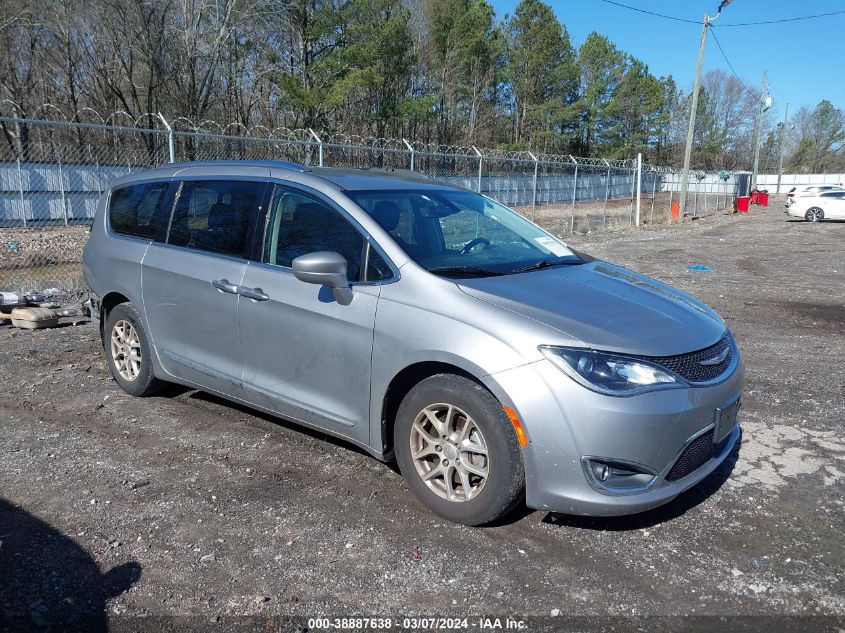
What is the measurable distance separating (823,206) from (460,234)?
30.0m

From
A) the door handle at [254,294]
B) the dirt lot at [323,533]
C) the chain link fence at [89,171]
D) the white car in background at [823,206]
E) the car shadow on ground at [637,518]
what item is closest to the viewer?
the dirt lot at [323,533]

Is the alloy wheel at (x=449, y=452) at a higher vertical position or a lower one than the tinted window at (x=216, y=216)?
lower

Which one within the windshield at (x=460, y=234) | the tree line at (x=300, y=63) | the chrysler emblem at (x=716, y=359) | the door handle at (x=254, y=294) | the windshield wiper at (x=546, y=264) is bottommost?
the chrysler emblem at (x=716, y=359)

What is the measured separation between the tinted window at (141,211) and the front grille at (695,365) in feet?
11.7

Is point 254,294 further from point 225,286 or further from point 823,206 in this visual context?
point 823,206

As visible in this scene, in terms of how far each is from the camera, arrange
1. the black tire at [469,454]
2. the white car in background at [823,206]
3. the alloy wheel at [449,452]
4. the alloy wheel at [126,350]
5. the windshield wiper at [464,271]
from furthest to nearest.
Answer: the white car in background at [823,206]
the alloy wheel at [126,350]
the windshield wiper at [464,271]
the alloy wheel at [449,452]
the black tire at [469,454]

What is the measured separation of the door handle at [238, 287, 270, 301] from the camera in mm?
4012

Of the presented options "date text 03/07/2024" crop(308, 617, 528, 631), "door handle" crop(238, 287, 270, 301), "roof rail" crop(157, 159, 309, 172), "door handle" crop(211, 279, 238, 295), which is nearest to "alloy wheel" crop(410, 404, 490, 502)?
"date text 03/07/2024" crop(308, 617, 528, 631)

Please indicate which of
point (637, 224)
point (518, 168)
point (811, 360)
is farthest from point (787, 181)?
point (811, 360)

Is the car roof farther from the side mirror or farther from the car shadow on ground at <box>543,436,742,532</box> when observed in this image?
the car shadow on ground at <box>543,436,742,532</box>

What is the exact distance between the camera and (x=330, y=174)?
13.9 ft

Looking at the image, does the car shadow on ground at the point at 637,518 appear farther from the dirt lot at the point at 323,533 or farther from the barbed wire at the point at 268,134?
the barbed wire at the point at 268,134

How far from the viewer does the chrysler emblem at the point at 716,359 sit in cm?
329

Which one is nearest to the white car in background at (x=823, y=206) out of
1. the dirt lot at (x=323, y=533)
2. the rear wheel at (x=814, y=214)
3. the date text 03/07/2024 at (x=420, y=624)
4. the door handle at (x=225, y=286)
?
the rear wheel at (x=814, y=214)
